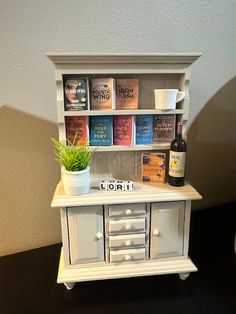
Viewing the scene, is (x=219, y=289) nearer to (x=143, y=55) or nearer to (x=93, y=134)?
(x=93, y=134)

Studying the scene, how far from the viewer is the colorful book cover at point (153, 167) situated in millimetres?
944

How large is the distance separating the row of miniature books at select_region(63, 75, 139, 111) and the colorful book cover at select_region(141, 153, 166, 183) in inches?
7.7

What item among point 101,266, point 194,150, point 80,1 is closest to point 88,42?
point 80,1

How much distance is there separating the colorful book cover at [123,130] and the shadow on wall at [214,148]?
18.0 inches

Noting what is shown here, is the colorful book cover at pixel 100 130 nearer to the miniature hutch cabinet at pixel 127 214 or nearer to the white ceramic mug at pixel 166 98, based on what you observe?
the miniature hutch cabinet at pixel 127 214

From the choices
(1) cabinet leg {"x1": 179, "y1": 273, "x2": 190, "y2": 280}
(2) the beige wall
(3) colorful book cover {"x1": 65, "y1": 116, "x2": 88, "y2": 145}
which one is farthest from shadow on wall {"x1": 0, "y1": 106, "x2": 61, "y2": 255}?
(1) cabinet leg {"x1": 179, "y1": 273, "x2": 190, "y2": 280}

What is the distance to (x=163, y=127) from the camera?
95cm

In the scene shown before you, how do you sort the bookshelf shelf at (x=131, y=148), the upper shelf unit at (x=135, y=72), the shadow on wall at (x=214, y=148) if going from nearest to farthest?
the upper shelf unit at (x=135, y=72) < the bookshelf shelf at (x=131, y=148) < the shadow on wall at (x=214, y=148)

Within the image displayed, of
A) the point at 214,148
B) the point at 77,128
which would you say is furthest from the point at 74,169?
the point at 214,148

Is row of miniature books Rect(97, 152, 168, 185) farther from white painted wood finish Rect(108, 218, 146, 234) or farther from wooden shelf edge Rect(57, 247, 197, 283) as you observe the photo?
wooden shelf edge Rect(57, 247, 197, 283)

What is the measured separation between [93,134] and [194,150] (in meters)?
0.61

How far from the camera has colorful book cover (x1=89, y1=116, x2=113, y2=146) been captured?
0.92 meters

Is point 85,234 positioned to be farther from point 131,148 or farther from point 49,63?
point 49,63

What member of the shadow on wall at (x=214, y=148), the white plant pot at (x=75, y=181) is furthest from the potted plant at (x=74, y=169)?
the shadow on wall at (x=214, y=148)
